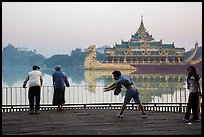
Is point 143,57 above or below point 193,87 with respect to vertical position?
above

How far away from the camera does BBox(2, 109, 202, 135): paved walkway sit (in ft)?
20.7

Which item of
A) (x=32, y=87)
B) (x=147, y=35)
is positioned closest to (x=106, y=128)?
(x=32, y=87)

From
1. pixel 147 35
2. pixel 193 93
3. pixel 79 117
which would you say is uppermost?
pixel 147 35

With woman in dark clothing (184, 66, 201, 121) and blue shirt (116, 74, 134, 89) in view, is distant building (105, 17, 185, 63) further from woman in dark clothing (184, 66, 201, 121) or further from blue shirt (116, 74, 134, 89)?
woman in dark clothing (184, 66, 201, 121)

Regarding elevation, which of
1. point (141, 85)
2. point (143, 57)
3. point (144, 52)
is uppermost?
point (144, 52)

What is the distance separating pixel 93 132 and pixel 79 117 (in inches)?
92.9

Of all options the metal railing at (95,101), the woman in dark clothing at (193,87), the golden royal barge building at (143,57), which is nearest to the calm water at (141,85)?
the metal railing at (95,101)

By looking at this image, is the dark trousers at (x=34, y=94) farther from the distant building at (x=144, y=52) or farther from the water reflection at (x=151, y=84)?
the distant building at (x=144, y=52)

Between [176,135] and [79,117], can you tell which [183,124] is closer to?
[176,135]

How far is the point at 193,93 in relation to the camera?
7.15 metres

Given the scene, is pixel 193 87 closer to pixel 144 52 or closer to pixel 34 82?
pixel 34 82

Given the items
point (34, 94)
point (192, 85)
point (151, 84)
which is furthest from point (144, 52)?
point (192, 85)

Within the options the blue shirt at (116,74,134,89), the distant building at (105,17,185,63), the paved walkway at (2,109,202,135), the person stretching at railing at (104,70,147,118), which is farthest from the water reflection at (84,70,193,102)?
the blue shirt at (116,74,134,89)

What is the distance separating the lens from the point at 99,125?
7.19 metres
